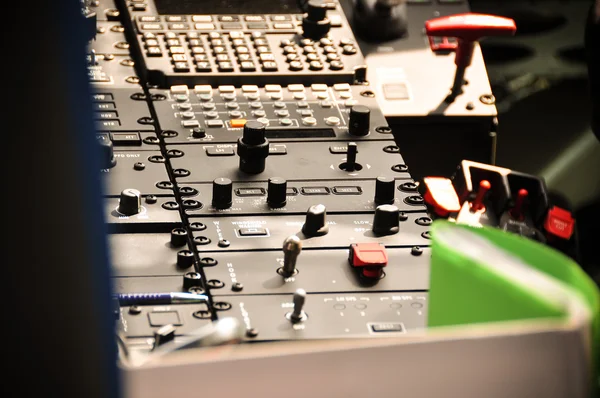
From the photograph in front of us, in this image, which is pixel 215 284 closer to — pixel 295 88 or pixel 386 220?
pixel 386 220

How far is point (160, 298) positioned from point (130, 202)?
0.85 ft

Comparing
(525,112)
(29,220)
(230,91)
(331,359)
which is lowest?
(525,112)

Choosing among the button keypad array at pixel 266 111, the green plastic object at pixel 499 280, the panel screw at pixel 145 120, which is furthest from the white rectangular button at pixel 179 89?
the green plastic object at pixel 499 280

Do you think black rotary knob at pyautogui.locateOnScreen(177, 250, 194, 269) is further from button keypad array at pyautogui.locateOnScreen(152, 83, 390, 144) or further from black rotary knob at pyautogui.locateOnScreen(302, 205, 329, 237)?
button keypad array at pyautogui.locateOnScreen(152, 83, 390, 144)

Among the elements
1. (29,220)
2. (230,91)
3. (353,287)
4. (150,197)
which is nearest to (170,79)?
(230,91)

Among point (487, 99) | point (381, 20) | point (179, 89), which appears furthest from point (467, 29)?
point (179, 89)

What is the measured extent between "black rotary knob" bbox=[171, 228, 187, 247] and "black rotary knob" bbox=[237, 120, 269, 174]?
244mm

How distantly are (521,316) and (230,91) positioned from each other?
4.92ft

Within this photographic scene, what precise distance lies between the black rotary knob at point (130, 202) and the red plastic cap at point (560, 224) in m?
0.75

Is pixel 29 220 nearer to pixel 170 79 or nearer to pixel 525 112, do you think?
pixel 170 79

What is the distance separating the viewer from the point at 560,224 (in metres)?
2.09

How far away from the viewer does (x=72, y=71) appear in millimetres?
636

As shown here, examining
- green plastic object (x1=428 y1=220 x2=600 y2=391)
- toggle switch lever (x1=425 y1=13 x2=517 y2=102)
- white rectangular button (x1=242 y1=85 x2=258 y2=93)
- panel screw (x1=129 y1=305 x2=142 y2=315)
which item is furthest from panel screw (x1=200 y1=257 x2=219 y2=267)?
toggle switch lever (x1=425 y1=13 x2=517 y2=102)

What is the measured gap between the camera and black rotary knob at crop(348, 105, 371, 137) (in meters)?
2.15
